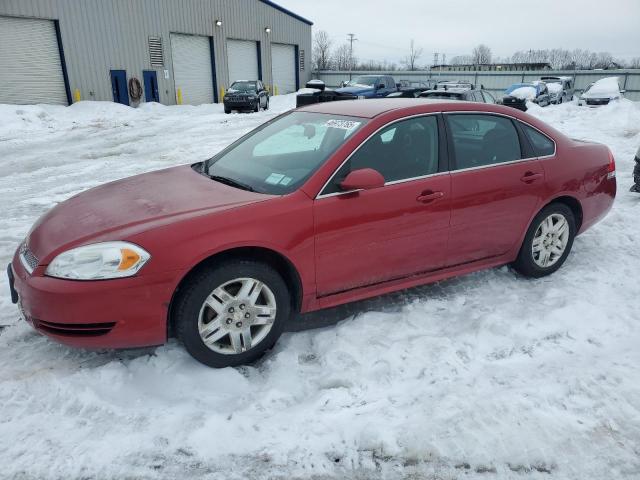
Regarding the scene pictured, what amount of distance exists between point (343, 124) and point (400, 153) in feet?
1.59

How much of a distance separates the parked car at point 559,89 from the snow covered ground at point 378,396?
24.6m

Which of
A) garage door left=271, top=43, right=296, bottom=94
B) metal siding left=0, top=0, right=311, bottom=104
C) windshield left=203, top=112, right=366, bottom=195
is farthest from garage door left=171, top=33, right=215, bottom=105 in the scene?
windshield left=203, top=112, right=366, bottom=195

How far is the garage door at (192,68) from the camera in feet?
88.9

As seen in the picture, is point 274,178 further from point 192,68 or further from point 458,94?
point 192,68

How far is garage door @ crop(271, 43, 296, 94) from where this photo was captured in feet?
113

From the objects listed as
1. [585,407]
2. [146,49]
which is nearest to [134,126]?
[146,49]

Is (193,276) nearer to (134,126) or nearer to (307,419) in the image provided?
(307,419)

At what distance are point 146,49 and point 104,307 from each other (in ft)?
84.2

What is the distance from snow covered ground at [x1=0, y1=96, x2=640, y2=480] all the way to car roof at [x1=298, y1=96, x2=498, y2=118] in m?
1.52

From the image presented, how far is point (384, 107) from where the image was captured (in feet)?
12.6

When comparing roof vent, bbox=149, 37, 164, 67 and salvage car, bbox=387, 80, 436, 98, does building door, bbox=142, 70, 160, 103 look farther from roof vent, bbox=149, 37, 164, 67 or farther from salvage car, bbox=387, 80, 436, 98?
salvage car, bbox=387, 80, 436, 98

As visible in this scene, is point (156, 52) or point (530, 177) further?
point (156, 52)

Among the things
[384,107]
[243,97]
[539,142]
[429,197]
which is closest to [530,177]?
[539,142]

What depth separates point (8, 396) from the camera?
279 centimetres
